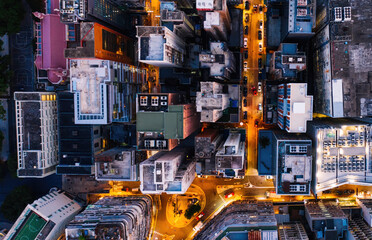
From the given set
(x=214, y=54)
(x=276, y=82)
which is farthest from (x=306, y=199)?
(x=214, y=54)

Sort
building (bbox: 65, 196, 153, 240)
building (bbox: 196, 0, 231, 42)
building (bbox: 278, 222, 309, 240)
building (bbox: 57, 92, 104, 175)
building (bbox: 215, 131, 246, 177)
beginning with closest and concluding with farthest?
building (bbox: 196, 0, 231, 42) → building (bbox: 215, 131, 246, 177) → building (bbox: 65, 196, 153, 240) → building (bbox: 278, 222, 309, 240) → building (bbox: 57, 92, 104, 175)

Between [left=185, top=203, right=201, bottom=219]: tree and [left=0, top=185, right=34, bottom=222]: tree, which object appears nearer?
[left=185, top=203, right=201, bottom=219]: tree

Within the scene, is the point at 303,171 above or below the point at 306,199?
above

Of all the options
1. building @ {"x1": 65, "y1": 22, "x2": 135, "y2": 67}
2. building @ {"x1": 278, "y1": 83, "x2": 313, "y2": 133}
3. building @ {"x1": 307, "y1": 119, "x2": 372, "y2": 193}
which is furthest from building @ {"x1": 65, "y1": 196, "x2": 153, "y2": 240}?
building @ {"x1": 307, "y1": 119, "x2": 372, "y2": 193}

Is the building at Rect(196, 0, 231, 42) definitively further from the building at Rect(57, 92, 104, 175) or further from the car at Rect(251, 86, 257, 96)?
the building at Rect(57, 92, 104, 175)

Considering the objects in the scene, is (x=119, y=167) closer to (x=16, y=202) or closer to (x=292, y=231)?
(x=16, y=202)

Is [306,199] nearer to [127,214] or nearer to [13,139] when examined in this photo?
[127,214]
